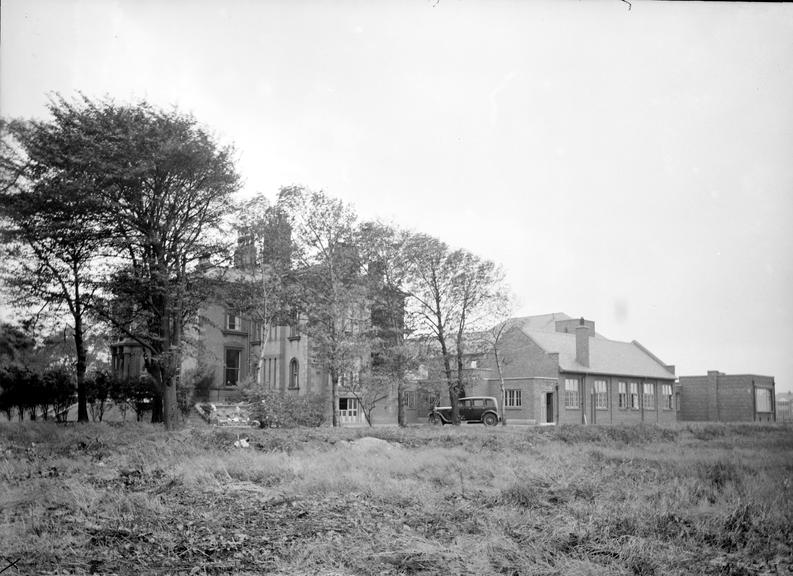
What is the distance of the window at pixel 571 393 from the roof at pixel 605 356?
86 cm

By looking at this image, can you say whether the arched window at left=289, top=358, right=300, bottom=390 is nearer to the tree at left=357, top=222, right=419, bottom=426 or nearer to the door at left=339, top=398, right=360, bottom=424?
the door at left=339, top=398, right=360, bottom=424

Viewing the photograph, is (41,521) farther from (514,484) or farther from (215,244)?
(215,244)

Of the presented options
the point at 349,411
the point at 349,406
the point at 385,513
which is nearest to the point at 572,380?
the point at 349,406

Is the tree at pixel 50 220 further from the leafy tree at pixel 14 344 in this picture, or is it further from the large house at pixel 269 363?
the large house at pixel 269 363

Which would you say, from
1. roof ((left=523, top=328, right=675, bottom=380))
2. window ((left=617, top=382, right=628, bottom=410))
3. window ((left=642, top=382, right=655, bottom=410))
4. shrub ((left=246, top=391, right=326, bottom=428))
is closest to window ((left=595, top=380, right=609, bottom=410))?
roof ((left=523, top=328, right=675, bottom=380))

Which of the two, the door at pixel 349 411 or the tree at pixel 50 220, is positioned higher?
the tree at pixel 50 220

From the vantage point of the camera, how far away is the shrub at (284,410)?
25.7 meters

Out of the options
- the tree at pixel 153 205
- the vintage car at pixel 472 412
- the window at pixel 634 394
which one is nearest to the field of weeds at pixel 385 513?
the tree at pixel 153 205

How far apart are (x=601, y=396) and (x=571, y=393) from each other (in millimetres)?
3632

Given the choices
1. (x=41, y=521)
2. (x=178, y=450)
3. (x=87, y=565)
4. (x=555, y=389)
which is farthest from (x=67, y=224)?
(x=555, y=389)

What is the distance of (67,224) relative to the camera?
20.6 m

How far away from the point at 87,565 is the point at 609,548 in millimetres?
5759

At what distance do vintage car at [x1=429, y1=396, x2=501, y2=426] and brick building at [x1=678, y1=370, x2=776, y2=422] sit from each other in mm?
20645

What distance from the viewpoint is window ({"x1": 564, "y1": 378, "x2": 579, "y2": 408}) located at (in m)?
41.5
